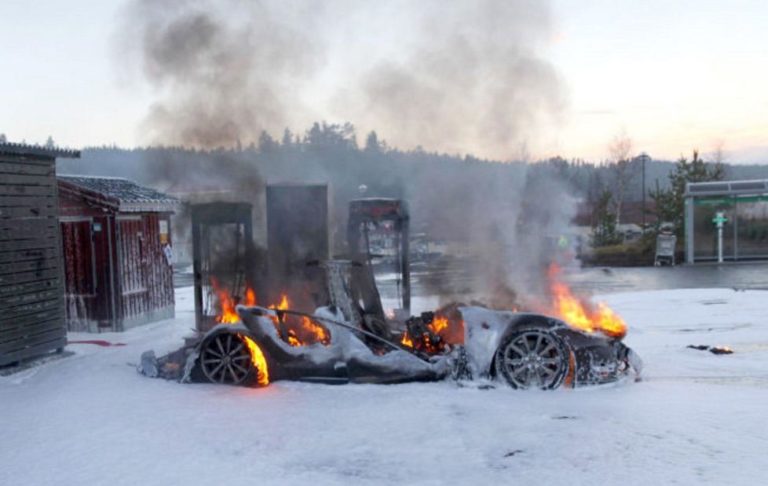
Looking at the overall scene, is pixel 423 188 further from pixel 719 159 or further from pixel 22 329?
pixel 719 159

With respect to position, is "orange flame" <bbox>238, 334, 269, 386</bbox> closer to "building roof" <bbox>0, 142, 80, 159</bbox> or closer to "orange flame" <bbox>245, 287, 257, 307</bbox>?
"orange flame" <bbox>245, 287, 257, 307</bbox>

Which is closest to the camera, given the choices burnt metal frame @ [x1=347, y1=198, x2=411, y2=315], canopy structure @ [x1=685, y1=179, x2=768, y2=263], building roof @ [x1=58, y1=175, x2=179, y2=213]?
burnt metal frame @ [x1=347, y1=198, x2=411, y2=315]

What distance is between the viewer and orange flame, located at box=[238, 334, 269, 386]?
7.67 m

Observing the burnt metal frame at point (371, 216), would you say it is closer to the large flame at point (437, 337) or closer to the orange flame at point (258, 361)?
the large flame at point (437, 337)

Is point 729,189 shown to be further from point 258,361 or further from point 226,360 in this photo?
point 226,360

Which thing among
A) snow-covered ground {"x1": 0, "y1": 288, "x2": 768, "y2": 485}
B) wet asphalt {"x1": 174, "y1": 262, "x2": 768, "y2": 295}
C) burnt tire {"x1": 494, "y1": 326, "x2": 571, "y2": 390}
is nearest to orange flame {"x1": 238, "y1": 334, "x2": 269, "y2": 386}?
snow-covered ground {"x1": 0, "y1": 288, "x2": 768, "y2": 485}

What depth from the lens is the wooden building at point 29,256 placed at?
925 cm

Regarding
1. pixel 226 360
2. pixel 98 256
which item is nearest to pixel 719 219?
pixel 98 256

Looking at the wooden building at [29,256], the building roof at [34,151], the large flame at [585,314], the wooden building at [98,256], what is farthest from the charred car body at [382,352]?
the wooden building at [98,256]

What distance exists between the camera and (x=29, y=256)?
9.69m

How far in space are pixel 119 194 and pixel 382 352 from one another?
8.47m

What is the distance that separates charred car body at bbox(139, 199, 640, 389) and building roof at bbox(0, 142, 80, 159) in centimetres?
374

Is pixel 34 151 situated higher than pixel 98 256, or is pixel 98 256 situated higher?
pixel 34 151

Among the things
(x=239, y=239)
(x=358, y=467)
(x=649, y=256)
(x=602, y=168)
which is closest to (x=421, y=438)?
(x=358, y=467)
